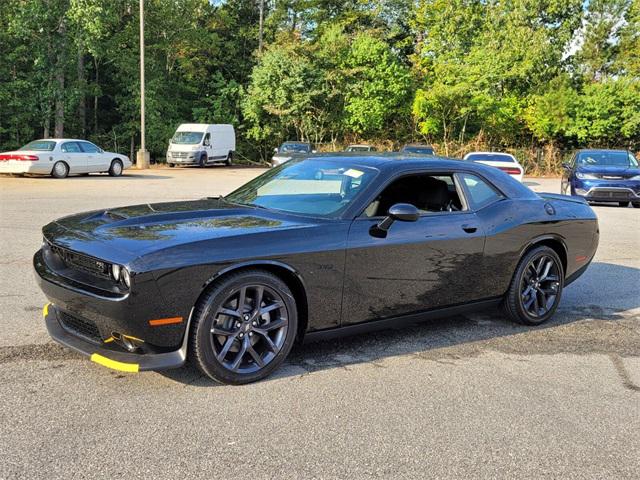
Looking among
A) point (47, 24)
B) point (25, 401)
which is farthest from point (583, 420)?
point (47, 24)

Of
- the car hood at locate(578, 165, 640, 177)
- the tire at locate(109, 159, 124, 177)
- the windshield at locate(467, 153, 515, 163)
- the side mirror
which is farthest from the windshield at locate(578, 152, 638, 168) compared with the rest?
the tire at locate(109, 159, 124, 177)

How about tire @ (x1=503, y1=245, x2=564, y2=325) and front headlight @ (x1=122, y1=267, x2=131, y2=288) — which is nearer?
front headlight @ (x1=122, y1=267, x2=131, y2=288)

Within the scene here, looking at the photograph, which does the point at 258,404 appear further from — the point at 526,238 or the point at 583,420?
the point at 526,238

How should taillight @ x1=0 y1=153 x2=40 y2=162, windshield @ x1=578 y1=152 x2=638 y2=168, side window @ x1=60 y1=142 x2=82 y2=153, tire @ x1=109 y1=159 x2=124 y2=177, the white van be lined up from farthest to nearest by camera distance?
the white van < tire @ x1=109 y1=159 x2=124 y2=177 < side window @ x1=60 y1=142 x2=82 y2=153 < taillight @ x1=0 y1=153 x2=40 y2=162 < windshield @ x1=578 y1=152 x2=638 y2=168

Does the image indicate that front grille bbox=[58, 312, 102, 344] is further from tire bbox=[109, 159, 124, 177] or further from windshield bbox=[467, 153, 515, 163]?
tire bbox=[109, 159, 124, 177]

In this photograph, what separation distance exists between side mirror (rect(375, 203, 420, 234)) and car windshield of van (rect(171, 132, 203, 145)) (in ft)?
101

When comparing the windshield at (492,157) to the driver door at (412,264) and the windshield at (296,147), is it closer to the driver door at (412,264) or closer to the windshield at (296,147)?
the windshield at (296,147)

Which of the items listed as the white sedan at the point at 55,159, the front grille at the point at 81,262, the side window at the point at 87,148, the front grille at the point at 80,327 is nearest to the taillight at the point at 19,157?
the white sedan at the point at 55,159

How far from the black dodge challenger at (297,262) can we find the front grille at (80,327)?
1 centimetres

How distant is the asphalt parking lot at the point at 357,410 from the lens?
2.95 meters

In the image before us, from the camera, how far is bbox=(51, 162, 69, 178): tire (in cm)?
2152

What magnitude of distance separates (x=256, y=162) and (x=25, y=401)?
130 ft

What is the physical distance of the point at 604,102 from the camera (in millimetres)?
40312

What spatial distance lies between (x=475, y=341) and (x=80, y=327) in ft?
9.87
